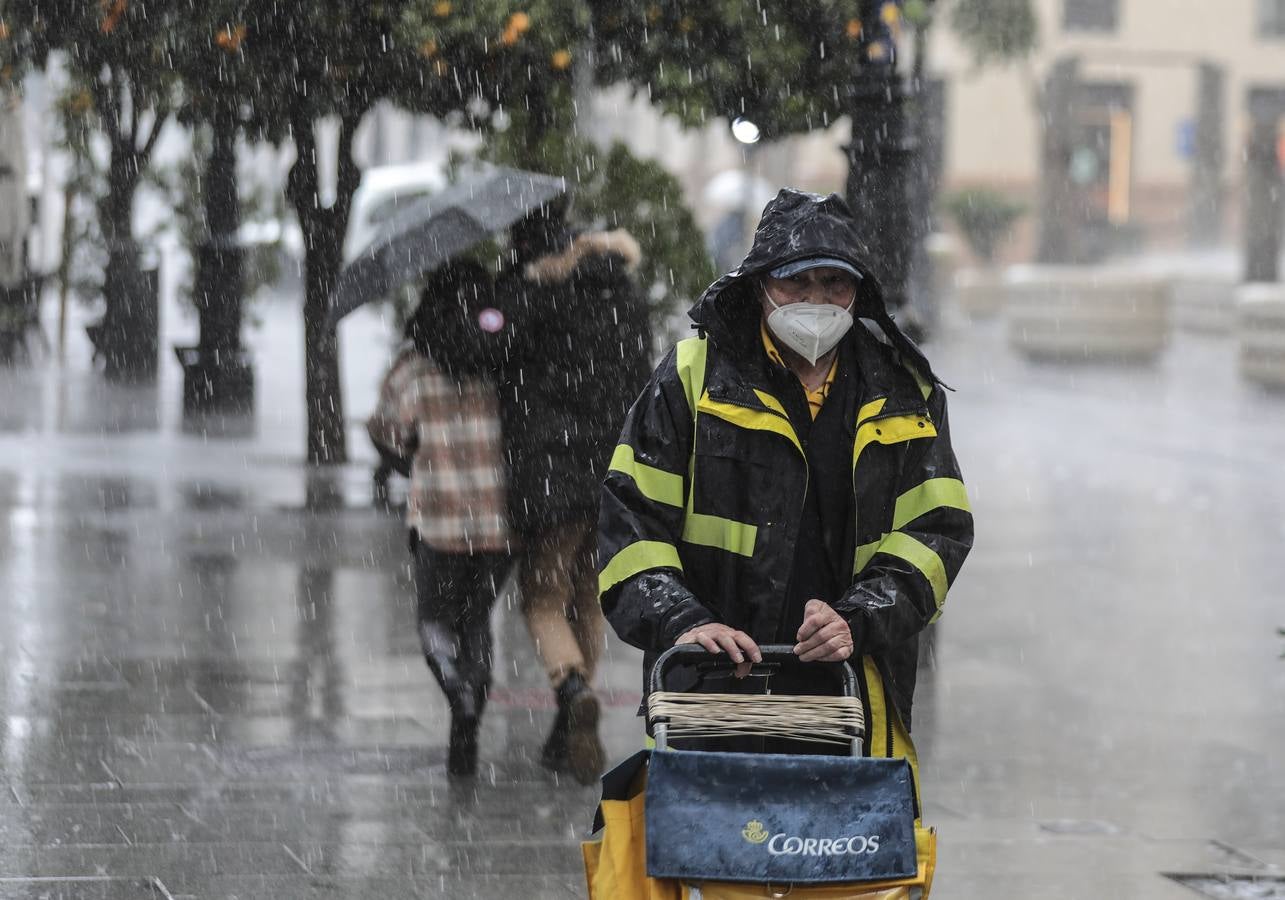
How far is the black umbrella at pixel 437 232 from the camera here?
6.99 m

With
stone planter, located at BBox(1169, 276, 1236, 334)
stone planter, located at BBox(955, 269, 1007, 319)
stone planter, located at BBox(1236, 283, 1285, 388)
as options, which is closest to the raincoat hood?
stone planter, located at BBox(1236, 283, 1285, 388)

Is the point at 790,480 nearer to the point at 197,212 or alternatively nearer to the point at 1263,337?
the point at 197,212

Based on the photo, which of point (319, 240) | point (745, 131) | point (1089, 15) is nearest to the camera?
point (745, 131)

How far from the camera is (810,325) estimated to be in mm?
4055

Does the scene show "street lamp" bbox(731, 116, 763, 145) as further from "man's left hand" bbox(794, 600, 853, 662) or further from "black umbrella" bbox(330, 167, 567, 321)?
"man's left hand" bbox(794, 600, 853, 662)

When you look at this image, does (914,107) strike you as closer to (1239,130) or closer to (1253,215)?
(1253,215)

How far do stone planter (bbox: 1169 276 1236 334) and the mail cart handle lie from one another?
28.2 metres

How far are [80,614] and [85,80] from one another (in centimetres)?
719

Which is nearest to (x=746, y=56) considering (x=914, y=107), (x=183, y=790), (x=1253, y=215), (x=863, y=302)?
(x=914, y=107)

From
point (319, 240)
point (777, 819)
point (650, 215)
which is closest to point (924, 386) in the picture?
point (777, 819)

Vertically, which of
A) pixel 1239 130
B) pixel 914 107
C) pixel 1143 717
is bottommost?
pixel 1143 717

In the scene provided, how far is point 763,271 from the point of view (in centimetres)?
409

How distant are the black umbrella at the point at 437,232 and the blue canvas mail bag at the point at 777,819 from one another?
11.6ft

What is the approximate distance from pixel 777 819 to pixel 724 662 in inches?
15.6
